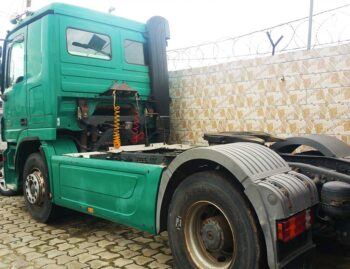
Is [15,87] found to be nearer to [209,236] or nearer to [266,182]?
[209,236]

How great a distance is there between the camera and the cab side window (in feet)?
17.0

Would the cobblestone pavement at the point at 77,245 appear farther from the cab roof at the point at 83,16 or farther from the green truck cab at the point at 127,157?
the cab roof at the point at 83,16

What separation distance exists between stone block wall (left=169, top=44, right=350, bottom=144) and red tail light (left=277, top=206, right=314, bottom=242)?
7.40ft

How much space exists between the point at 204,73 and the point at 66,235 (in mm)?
3277

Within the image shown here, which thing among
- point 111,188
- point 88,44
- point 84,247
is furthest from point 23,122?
point 111,188

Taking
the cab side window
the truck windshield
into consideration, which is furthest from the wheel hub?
the cab side window

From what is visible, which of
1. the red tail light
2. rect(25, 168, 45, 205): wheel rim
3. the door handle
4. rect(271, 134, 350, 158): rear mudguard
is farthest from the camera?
the door handle

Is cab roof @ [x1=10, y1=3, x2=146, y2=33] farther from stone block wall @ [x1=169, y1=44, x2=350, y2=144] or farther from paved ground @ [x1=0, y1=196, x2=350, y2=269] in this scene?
paved ground @ [x1=0, y1=196, x2=350, y2=269]

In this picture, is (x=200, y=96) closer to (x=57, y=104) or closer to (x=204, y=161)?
(x=57, y=104)

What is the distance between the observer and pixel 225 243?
2561mm

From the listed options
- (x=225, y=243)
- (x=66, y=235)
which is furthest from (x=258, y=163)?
(x=66, y=235)

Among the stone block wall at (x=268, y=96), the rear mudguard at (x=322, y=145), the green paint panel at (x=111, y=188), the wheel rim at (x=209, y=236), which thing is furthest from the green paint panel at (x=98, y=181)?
the stone block wall at (x=268, y=96)

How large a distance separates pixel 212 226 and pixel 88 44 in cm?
344

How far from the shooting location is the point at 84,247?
12.5 ft
